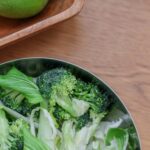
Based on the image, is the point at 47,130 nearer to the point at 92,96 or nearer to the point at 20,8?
the point at 92,96

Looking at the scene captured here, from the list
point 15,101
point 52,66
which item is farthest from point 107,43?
point 15,101

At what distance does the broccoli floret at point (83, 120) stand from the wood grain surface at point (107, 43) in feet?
0.37

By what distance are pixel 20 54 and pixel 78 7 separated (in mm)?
185

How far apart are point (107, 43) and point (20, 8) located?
217 millimetres

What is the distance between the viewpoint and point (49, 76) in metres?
1.02

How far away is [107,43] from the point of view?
3.60 ft

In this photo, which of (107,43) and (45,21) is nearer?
(45,21)

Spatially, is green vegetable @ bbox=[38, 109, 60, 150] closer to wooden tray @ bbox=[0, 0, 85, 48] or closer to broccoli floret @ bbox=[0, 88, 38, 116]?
broccoli floret @ bbox=[0, 88, 38, 116]

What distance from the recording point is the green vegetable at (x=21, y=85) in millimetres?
986

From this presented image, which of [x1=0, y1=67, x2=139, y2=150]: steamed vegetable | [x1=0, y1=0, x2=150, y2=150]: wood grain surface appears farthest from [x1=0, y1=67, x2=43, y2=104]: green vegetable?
[x1=0, y1=0, x2=150, y2=150]: wood grain surface

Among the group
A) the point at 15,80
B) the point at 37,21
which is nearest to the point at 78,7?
the point at 37,21

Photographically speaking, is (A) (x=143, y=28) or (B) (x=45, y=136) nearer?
(B) (x=45, y=136)

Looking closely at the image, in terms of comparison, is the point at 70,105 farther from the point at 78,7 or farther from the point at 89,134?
the point at 78,7

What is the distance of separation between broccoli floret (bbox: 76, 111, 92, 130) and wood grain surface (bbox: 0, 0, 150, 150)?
0.11 meters
